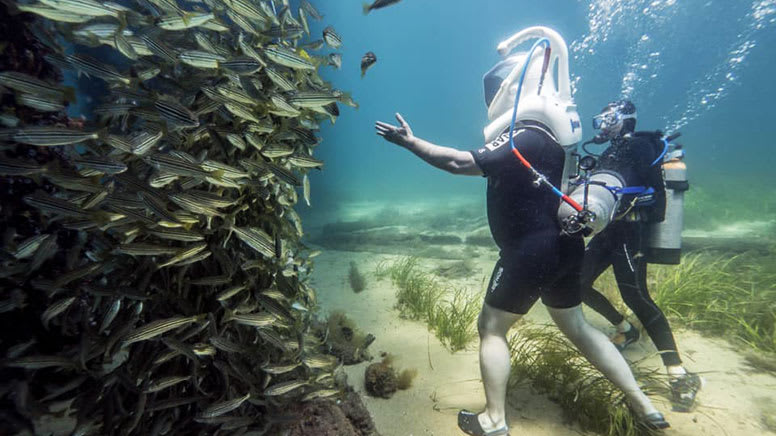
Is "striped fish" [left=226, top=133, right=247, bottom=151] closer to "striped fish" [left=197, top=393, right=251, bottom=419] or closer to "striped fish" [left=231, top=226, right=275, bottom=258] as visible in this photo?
"striped fish" [left=231, top=226, right=275, bottom=258]

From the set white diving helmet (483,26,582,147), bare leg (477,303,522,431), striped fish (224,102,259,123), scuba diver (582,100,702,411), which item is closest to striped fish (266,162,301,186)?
striped fish (224,102,259,123)

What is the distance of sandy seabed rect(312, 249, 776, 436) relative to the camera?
9.83ft

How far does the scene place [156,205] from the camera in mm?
1791

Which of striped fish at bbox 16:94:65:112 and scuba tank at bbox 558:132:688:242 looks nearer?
striped fish at bbox 16:94:65:112

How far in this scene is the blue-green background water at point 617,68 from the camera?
29.9 meters

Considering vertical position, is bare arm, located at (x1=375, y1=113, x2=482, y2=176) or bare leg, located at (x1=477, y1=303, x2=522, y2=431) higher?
bare arm, located at (x1=375, y1=113, x2=482, y2=176)

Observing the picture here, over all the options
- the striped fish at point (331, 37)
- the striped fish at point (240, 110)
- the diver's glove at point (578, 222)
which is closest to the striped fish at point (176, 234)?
the striped fish at point (240, 110)

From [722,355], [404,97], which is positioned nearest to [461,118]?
[404,97]

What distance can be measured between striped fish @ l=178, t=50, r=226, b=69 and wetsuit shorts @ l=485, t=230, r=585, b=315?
2689mm

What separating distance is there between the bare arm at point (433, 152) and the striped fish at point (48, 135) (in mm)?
2036

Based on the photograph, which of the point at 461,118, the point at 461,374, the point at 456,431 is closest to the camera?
the point at 456,431

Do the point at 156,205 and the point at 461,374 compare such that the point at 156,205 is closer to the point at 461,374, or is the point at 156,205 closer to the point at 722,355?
the point at 461,374

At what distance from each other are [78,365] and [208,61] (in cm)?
219

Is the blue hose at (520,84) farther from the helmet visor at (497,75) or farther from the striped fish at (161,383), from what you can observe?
the striped fish at (161,383)
